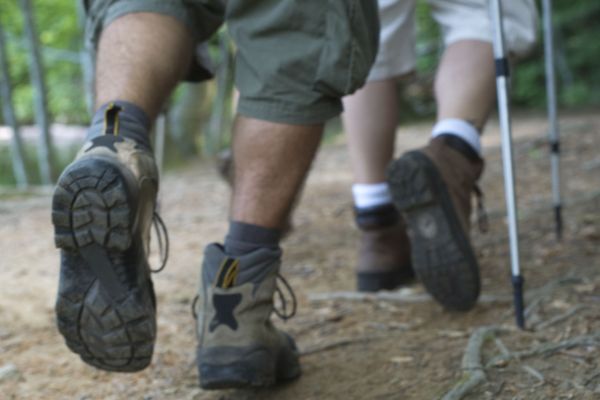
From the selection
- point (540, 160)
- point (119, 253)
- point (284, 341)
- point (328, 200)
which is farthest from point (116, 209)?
point (540, 160)

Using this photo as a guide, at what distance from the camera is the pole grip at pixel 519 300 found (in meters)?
1.70

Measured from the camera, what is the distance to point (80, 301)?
1.20m

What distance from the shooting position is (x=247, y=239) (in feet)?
4.66

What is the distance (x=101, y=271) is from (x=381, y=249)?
1.14 metres

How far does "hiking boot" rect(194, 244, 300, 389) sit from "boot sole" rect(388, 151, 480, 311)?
44cm

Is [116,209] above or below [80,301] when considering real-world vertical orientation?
above

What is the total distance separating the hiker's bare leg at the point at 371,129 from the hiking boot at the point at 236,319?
2.92 feet

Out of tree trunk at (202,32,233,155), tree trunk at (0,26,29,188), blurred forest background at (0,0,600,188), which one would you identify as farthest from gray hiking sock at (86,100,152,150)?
tree trunk at (202,32,233,155)

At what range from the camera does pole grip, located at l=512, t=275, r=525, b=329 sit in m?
1.70

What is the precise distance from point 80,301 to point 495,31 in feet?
3.57

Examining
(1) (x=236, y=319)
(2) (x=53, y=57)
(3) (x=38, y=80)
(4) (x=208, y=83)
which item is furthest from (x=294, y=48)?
(2) (x=53, y=57)

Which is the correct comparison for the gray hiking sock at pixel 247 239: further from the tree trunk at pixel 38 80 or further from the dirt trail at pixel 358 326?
the tree trunk at pixel 38 80

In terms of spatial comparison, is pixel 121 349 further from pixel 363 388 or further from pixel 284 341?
pixel 363 388

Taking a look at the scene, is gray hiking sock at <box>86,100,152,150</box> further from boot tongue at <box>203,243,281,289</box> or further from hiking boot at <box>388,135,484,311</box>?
hiking boot at <box>388,135,484,311</box>
